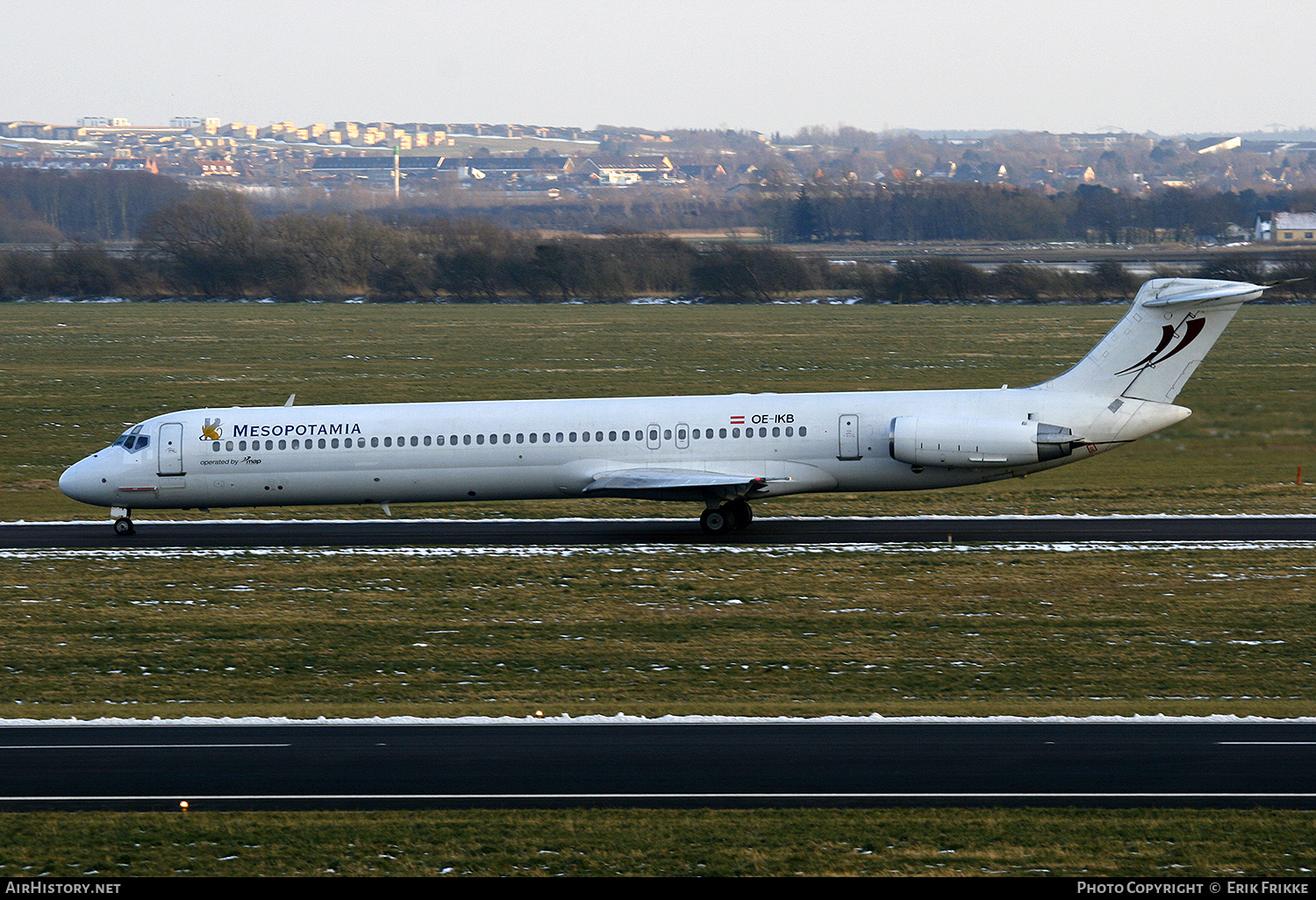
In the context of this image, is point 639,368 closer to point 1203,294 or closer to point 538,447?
point 538,447

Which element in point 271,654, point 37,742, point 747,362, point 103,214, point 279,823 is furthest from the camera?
point 103,214

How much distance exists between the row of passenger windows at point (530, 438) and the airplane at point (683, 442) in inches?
1.1

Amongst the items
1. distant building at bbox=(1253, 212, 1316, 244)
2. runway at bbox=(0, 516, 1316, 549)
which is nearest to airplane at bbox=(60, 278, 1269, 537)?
runway at bbox=(0, 516, 1316, 549)

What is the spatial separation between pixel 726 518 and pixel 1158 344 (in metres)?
9.80

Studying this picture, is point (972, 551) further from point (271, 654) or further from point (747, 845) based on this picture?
point (747, 845)

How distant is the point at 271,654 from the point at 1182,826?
45.6ft

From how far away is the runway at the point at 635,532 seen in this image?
3027 centimetres

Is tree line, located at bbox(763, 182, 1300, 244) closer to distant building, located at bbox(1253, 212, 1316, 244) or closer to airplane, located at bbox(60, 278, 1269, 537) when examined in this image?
distant building, located at bbox(1253, 212, 1316, 244)

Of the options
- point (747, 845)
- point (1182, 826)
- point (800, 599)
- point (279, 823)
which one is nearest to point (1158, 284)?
point (800, 599)

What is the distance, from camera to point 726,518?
101ft

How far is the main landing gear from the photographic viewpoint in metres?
30.5

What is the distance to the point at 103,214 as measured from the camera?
193500 mm

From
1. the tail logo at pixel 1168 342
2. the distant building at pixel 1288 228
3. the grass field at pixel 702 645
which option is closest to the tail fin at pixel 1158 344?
the tail logo at pixel 1168 342

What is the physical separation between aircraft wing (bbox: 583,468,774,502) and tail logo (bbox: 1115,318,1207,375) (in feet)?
26.1
